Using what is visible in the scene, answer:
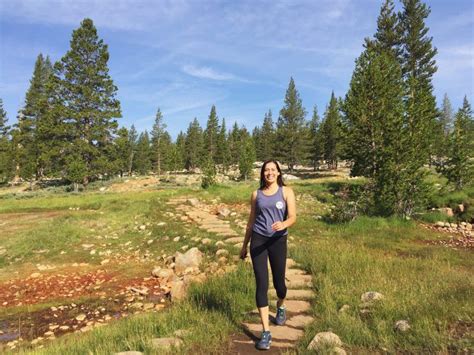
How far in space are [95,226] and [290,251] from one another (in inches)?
343

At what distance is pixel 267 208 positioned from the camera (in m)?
4.38

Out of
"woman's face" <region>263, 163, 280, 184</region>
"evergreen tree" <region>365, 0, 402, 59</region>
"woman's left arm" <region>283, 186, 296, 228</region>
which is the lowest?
"woman's left arm" <region>283, 186, 296, 228</region>

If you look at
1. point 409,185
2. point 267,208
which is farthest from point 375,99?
point 267,208

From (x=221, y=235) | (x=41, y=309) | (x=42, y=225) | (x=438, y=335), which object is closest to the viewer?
(x=438, y=335)

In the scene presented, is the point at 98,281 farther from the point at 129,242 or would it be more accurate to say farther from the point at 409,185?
the point at 409,185

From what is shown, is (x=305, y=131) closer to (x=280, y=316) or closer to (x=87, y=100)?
(x=87, y=100)

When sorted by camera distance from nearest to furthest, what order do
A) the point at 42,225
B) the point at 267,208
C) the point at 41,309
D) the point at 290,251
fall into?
1. the point at 267,208
2. the point at 41,309
3. the point at 290,251
4. the point at 42,225

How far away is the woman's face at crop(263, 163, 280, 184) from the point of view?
444 cm

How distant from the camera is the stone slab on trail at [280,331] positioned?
175 inches

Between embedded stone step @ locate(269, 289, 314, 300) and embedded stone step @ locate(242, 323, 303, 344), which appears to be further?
embedded stone step @ locate(269, 289, 314, 300)

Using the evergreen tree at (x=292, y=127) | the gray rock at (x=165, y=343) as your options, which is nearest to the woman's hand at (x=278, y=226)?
the gray rock at (x=165, y=343)

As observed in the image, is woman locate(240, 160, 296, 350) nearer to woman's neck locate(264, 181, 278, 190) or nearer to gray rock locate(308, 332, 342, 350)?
woman's neck locate(264, 181, 278, 190)

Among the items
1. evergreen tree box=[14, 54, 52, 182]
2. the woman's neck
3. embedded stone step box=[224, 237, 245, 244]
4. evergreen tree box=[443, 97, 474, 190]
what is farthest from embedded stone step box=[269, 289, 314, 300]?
evergreen tree box=[14, 54, 52, 182]

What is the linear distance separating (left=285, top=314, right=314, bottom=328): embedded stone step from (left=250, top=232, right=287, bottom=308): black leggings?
87cm
